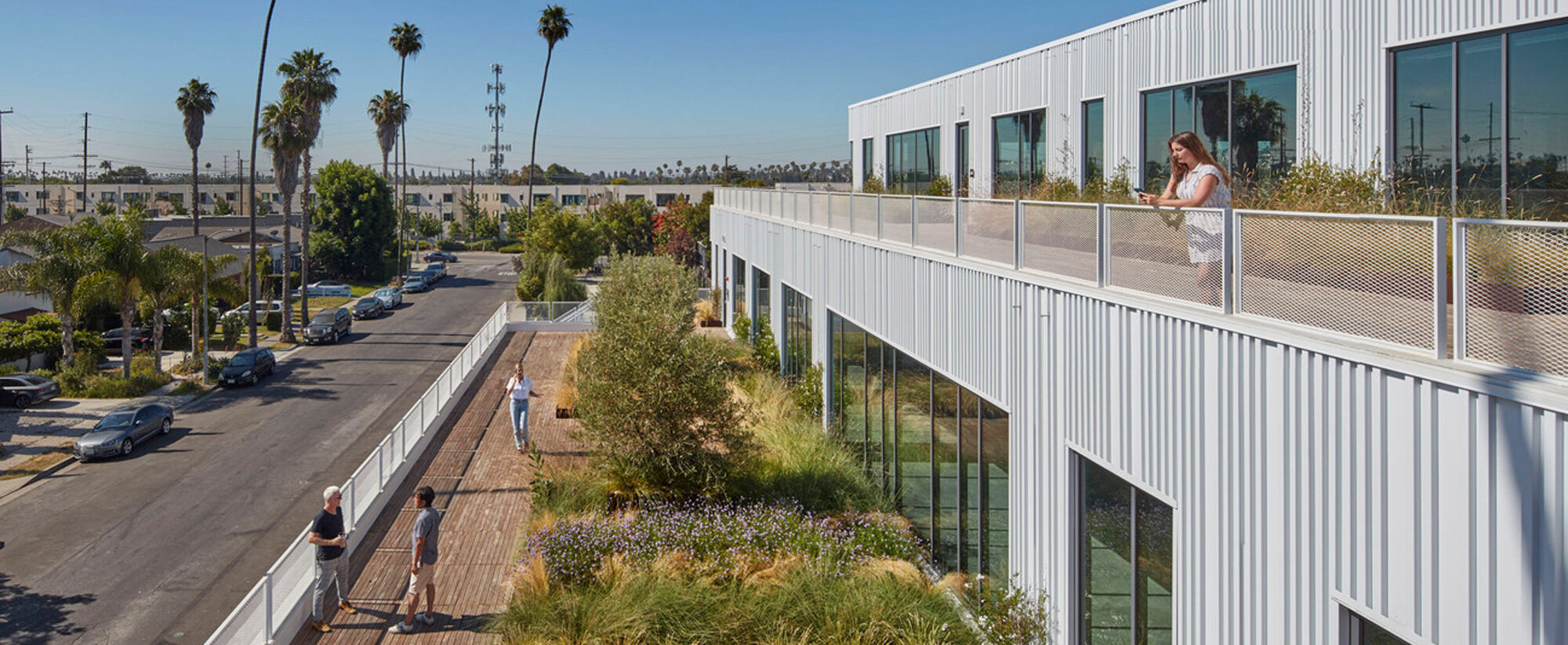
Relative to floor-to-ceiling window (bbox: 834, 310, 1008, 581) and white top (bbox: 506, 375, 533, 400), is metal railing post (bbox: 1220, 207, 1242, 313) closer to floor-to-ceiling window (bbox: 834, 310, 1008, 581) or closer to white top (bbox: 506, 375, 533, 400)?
floor-to-ceiling window (bbox: 834, 310, 1008, 581)

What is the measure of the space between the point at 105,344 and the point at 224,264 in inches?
229

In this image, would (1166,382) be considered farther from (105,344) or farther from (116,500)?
(105,344)

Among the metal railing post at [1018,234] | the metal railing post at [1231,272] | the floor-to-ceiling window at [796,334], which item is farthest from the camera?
the floor-to-ceiling window at [796,334]

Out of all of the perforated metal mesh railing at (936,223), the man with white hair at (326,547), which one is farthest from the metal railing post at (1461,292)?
the man with white hair at (326,547)

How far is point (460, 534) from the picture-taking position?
45.3 feet

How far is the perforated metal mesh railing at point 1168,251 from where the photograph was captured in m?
6.97

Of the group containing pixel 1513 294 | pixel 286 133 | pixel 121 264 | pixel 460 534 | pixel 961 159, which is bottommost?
pixel 460 534

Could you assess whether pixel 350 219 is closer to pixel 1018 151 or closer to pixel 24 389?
pixel 24 389

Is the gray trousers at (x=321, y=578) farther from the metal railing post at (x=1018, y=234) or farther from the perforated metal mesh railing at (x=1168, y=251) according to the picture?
the perforated metal mesh railing at (x=1168, y=251)

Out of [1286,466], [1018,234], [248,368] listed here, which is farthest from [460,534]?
[248,368]

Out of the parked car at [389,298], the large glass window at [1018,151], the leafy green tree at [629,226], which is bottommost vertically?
the parked car at [389,298]

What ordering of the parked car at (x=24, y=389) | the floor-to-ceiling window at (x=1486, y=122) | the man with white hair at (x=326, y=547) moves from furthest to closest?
1. the parked car at (x=24, y=389)
2. the man with white hair at (x=326, y=547)
3. the floor-to-ceiling window at (x=1486, y=122)

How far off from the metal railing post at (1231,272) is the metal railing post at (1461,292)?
1720 mm

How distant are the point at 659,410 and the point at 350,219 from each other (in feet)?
247
